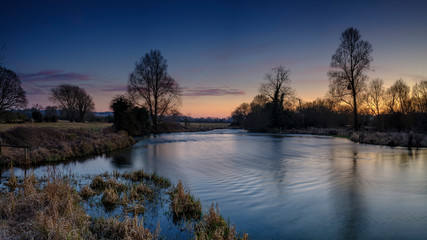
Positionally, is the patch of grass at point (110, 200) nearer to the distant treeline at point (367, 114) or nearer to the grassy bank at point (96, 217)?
the grassy bank at point (96, 217)

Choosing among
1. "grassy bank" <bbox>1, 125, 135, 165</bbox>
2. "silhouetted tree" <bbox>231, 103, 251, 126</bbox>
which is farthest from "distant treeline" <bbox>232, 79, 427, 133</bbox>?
"grassy bank" <bbox>1, 125, 135, 165</bbox>

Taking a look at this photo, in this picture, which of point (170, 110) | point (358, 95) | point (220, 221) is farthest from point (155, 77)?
point (220, 221)

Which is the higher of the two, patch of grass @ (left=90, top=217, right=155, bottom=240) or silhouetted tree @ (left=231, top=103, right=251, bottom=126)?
silhouetted tree @ (left=231, top=103, right=251, bottom=126)

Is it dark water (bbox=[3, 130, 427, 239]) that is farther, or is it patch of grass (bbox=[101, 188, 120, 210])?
patch of grass (bbox=[101, 188, 120, 210])

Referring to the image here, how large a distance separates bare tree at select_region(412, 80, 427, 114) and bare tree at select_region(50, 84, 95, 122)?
62863 mm

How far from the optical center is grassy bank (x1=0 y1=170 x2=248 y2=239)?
3729 mm

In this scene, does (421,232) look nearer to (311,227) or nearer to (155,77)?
(311,227)

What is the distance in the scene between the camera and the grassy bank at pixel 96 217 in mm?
3729

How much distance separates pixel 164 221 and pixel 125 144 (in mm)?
16648

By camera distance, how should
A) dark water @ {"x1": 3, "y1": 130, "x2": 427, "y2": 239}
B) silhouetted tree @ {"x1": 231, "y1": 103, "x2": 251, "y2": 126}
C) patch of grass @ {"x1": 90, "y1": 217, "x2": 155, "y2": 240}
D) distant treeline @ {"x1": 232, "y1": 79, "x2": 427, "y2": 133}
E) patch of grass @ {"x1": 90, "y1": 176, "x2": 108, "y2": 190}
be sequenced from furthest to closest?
silhouetted tree @ {"x1": 231, "y1": 103, "x2": 251, "y2": 126} → distant treeline @ {"x1": 232, "y1": 79, "x2": 427, "y2": 133} → patch of grass @ {"x1": 90, "y1": 176, "x2": 108, "y2": 190} → dark water @ {"x1": 3, "y1": 130, "x2": 427, "y2": 239} → patch of grass @ {"x1": 90, "y1": 217, "x2": 155, "y2": 240}

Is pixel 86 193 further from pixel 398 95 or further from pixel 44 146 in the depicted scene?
pixel 398 95

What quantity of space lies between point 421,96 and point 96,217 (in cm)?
4455

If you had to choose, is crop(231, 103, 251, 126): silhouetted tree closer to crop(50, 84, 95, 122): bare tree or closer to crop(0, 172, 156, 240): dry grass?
crop(50, 84, 95, 122): bare tree

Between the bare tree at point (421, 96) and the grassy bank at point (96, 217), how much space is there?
124 ft
